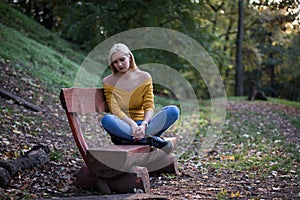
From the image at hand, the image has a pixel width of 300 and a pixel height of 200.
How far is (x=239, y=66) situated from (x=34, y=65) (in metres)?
14.6

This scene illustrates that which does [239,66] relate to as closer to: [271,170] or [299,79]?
[299,79]

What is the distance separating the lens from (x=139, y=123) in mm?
4973

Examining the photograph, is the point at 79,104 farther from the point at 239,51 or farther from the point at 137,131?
the point at 239,51

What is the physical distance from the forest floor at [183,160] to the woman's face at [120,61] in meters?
1.45

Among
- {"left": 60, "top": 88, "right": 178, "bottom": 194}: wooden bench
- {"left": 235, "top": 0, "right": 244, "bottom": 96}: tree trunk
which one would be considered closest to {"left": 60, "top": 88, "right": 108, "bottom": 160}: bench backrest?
{"left": 60, "top": 88, "right": 178, "bottom": 194}: wooden bench

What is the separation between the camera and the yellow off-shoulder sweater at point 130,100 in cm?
490

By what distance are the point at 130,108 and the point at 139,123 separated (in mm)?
217

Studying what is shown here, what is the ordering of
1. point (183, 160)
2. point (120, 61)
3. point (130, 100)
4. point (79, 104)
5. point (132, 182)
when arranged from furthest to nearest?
point (183, 160)
point (130, 100)
point (120, 61)
point (79, 104)
point (132, 182)

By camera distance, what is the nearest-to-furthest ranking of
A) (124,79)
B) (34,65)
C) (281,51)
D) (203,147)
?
(124,79) → (203,147) → (34,65) → (281,51)

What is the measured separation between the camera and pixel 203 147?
26.6 ft

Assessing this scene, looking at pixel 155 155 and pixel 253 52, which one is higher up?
pixel 253 52

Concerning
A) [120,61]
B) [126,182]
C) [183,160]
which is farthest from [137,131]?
[183,160]

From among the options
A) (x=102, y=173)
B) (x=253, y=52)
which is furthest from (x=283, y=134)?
(x=253, y=52)

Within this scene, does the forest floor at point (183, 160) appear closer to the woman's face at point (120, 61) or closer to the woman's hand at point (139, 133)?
the woman's hand at point (139, 133)
